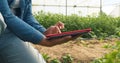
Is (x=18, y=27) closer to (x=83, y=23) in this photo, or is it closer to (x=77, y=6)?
(x=83, y=23)

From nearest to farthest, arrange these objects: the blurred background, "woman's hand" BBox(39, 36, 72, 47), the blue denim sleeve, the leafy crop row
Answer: "woman's hand" BBox(39, 36, 72, 47) < the blue denim sleeve < the leafy crop row < the blurred background

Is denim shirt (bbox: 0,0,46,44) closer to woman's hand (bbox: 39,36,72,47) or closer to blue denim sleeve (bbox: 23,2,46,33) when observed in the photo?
woman's hand (bbox: 39,36,72,47)

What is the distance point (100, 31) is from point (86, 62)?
5.49 meters

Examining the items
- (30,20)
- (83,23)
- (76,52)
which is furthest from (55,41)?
(83,23)

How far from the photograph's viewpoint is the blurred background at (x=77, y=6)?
17.9 meters

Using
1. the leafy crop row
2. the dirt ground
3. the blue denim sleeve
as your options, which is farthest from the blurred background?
the blue denim sleeve

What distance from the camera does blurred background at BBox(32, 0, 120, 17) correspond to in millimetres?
17891

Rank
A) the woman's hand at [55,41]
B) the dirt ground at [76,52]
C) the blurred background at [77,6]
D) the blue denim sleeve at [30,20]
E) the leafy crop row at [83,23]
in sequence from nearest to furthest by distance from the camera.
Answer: the woman's hand at [55,41] < the blue denim sleeve at [30,20] < the dirt ground at [76,52] < the leafy crop row at [83,23] < the blurred background at [77,6]

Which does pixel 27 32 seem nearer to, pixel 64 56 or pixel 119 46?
pixel 119 46

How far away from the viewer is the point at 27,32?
100 inches

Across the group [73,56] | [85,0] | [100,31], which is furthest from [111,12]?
[73,56]

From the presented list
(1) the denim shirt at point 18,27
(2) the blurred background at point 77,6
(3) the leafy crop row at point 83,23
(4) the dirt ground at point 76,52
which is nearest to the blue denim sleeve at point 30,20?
(1) the denim shirt at point 18,27

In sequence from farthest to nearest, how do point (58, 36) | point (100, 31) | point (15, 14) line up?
point (100, 31)
point (15, 14)
point (58, 36)

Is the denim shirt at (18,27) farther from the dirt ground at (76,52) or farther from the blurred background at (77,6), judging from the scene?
the blurred background at (77,6)
